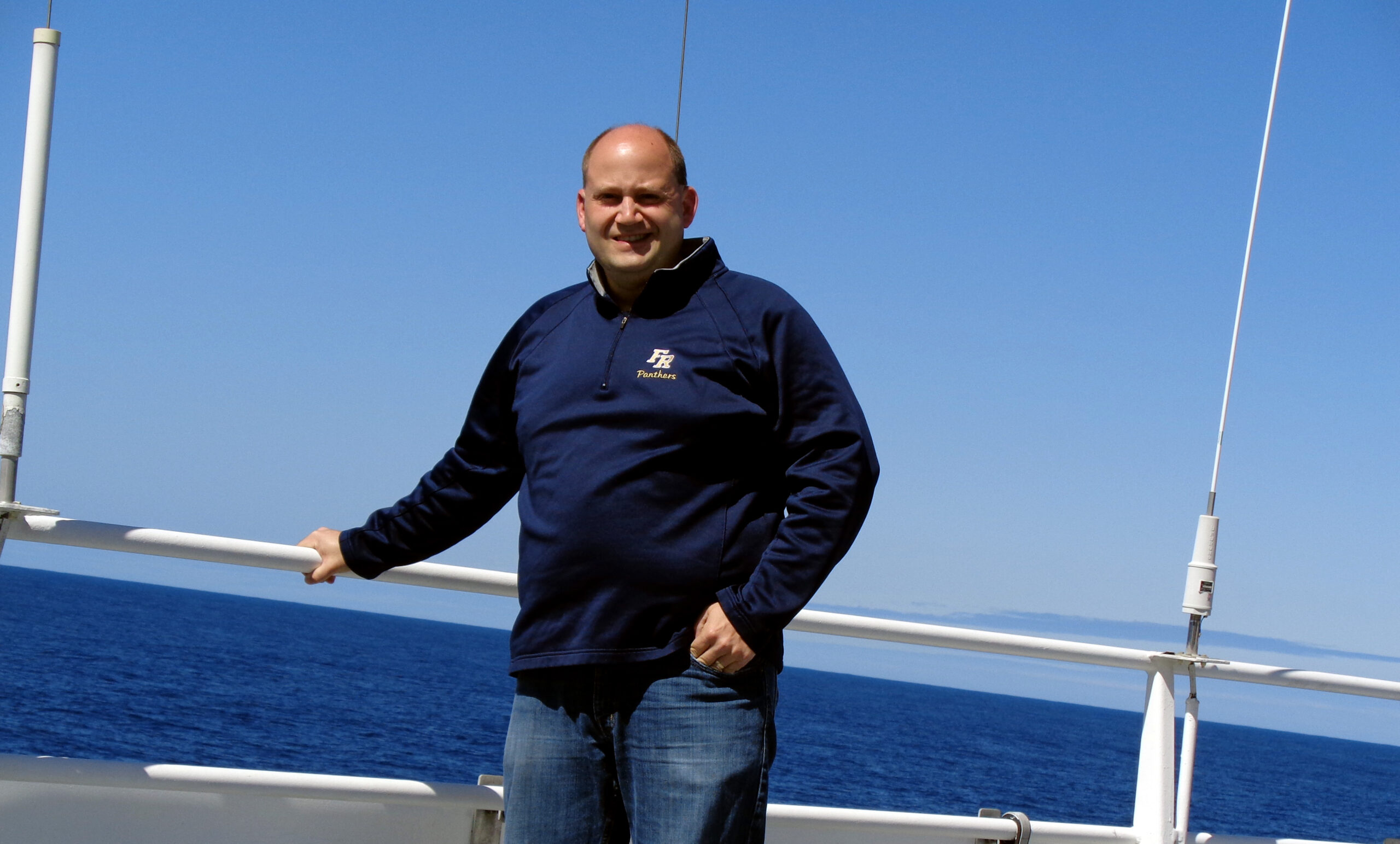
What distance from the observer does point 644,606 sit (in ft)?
5.63

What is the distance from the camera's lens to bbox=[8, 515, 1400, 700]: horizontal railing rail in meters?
1.93

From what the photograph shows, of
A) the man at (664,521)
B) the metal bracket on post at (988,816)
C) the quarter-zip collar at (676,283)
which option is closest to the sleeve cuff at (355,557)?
the man at (664,521)

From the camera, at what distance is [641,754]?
1740 mm

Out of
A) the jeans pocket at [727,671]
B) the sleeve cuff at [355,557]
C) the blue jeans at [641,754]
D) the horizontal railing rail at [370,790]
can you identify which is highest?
the sleeve cuff at [355,557]

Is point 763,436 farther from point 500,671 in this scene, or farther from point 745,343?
point 500,671

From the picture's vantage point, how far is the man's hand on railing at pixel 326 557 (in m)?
2.03

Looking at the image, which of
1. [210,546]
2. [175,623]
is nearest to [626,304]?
[210,546]

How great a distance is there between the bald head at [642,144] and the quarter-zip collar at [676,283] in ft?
0.38

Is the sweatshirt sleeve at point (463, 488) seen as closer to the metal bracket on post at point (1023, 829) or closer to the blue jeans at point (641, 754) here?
the blue jeans at point (641, 754)

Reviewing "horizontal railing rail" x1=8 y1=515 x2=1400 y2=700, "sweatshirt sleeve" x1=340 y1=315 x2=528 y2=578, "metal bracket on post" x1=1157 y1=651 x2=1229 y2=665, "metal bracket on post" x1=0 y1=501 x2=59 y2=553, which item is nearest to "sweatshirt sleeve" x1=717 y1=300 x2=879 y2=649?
"horizontal railing rail" x1=8 y1=515 x2=1400 y2=700

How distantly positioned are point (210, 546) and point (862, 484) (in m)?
1.03

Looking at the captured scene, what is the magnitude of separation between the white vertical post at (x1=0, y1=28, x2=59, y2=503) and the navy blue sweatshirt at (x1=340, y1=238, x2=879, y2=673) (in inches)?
31.0

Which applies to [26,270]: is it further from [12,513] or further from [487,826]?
[487,826]

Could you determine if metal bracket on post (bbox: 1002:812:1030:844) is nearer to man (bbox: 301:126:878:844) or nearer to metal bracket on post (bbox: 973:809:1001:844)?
metal bracket on post (bbox: 973:809:1001:844)
